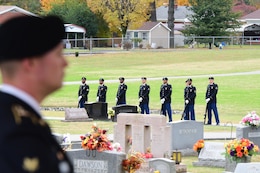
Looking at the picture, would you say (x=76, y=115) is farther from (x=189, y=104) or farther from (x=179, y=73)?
(x=179, y=73)

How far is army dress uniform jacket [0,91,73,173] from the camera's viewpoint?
9.20 ft

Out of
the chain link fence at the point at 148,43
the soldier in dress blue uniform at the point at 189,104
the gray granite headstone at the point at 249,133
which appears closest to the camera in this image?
the gray granite headstone at the point at 249,133

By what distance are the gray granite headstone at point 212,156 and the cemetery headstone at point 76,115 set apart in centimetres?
1120

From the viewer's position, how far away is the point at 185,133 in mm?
21547

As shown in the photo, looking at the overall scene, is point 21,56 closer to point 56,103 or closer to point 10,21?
point 10,21

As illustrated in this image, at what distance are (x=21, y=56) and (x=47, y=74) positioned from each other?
12 centimetres

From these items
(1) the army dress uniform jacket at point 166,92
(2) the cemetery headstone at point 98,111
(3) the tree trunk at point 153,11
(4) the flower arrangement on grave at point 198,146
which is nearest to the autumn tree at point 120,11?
(3) the tree trunk at point 153,11

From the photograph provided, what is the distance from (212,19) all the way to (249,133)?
196 ft

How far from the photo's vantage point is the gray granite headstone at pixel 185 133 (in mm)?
21188

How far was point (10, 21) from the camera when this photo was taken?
117 inches

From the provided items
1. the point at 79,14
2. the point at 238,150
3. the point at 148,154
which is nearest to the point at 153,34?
the point at 79,14

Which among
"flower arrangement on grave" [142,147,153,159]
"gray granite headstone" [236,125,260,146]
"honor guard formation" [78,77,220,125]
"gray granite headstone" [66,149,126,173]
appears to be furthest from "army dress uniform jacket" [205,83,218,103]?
"gray granite headstone" [66,149,126,173]

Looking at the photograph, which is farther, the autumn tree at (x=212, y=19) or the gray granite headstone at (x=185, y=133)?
the autumn tree at (x=212, y=19)

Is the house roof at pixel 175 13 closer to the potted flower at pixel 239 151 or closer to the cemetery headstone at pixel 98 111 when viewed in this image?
the cemetery headstone at pixel 98 111
